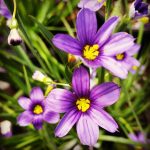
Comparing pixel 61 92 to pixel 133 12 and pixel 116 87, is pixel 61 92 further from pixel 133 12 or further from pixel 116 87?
pixel 133 12

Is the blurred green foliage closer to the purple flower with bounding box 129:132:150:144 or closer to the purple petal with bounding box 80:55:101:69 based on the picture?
the purple flower with bounding box 129:132:150:144

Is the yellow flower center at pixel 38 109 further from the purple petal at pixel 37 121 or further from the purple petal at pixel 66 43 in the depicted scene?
the purple petal at pixel 66 43

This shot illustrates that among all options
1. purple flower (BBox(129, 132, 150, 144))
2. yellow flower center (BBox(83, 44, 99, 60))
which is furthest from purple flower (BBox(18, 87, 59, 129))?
purple flower (BBox(129, 132, 150, 144))

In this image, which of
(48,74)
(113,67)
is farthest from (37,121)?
(113,67)

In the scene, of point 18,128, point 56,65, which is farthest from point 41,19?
point 18,128

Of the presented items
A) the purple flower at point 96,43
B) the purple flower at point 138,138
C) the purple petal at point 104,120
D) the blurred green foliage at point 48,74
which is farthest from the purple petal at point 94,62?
the purple flower at point 138,138

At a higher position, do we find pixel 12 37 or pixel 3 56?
pixel 12 37

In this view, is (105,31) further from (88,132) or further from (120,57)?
(120,57)
